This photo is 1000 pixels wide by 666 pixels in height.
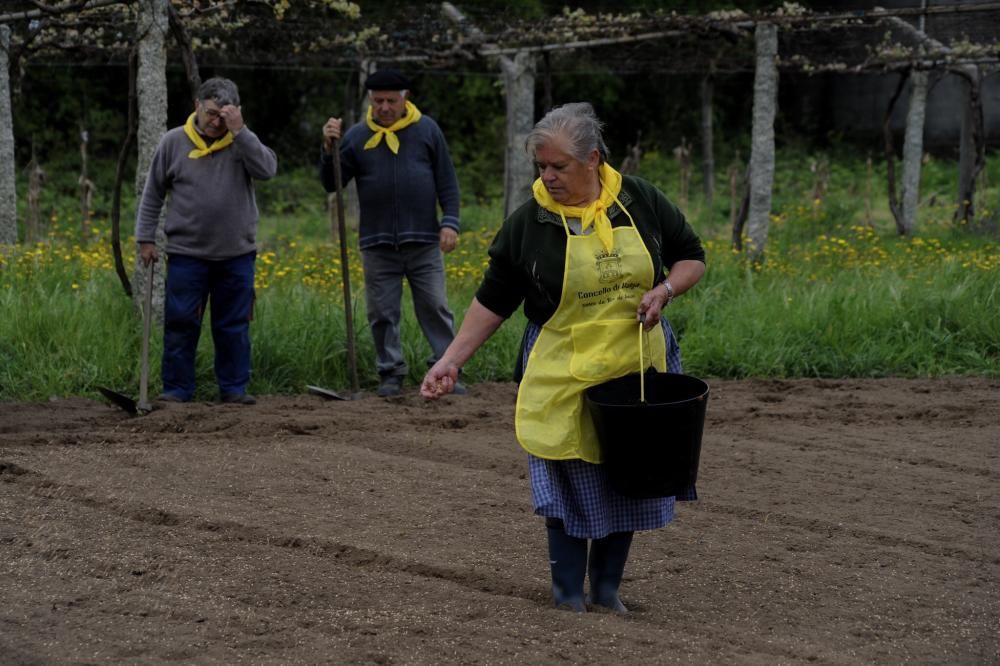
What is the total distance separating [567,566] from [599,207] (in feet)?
3.55

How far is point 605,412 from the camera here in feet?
12.1

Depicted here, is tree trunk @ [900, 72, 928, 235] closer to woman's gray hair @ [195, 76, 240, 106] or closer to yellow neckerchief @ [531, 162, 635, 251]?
woman's gray hair @ [195, 76, 240, 106]

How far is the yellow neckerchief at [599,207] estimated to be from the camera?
3836mm

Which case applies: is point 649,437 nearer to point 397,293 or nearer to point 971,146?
point 397,293

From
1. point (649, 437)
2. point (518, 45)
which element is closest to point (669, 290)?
point (649, 437)

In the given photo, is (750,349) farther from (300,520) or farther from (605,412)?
(605,412)

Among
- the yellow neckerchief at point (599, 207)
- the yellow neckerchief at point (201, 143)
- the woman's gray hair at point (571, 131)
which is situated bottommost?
the yellow neckerchief at point (599, 207)

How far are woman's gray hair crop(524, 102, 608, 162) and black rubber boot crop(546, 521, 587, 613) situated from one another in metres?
1.12

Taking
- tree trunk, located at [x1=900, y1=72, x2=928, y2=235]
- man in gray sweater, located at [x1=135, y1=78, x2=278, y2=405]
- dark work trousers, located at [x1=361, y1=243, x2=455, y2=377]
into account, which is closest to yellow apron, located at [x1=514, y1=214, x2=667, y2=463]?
man in gray sweater, located at [x1=135, y1=78, x2=278, y2=405]

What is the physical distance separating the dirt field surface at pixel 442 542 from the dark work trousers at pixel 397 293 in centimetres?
57

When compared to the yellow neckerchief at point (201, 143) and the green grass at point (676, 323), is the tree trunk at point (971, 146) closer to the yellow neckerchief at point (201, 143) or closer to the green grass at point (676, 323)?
the green grass at point (676, 323)

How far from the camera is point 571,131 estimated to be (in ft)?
12.3

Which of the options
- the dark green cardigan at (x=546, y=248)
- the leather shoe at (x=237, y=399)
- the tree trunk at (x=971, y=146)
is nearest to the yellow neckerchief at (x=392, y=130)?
the leather shoe at (x=237, y=399)

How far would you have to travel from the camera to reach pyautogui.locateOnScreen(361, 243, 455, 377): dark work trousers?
25.1ft
